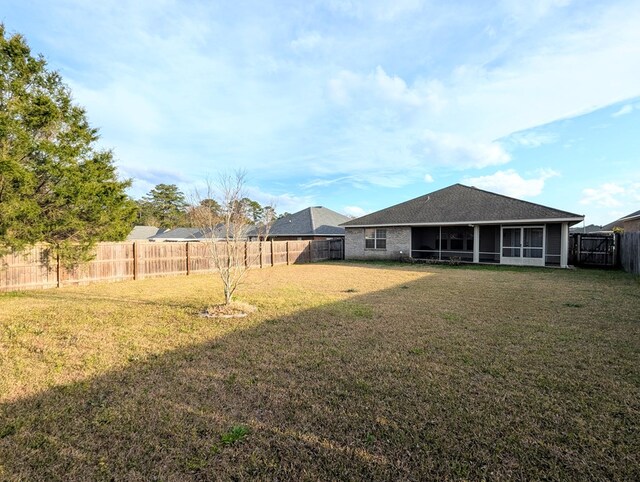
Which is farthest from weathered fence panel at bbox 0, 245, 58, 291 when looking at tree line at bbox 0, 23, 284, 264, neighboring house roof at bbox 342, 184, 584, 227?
neighboring house roof at bbox 342, 184, 584, 227

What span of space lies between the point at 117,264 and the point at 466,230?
19310mm

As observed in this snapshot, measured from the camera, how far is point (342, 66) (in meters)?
14.4

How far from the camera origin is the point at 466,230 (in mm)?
20828

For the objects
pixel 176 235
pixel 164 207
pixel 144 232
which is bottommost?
pixel 176 235

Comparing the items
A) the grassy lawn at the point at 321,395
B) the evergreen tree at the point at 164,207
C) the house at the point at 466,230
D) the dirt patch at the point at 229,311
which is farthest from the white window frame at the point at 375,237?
the evergreen tree at the point at 164,207

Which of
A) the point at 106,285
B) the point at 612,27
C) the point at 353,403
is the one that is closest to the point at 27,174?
the point at 106,285

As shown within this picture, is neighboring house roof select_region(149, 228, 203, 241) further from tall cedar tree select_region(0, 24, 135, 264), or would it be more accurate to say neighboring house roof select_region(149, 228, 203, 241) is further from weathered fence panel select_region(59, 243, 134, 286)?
tall cedar tree select_region(0, 24, 135, 264)

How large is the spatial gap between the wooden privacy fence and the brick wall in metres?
6.55

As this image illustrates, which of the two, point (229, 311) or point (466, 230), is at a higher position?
point (466, 230)

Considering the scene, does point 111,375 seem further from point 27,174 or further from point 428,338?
point 27,174

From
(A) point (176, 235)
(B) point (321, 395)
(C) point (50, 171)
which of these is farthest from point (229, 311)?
(A) point (176, 235)

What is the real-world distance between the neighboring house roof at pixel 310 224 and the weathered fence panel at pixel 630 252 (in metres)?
16.8

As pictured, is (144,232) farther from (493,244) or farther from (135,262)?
→ (493,244)

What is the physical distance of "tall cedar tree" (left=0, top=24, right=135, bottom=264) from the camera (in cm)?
898
